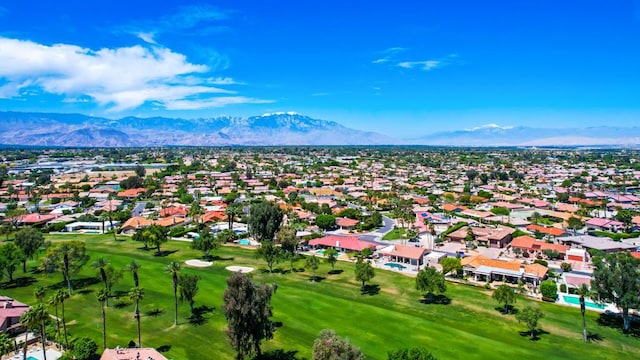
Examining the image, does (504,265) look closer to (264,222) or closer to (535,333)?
(535,333)

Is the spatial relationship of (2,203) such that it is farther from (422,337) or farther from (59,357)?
(422,337)

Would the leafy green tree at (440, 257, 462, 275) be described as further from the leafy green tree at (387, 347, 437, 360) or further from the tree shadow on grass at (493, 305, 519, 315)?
the leafy green tree at (387, 347, 437, 360)

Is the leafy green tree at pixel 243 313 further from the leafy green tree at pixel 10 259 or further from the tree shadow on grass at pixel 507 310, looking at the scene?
the leafy green tree at pixel 10 259

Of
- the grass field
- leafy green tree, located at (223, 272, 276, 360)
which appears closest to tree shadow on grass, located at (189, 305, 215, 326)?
the grass field

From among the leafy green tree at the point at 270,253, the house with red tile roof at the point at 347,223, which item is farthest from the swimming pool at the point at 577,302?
the house with red tile roof at the point at 347,223

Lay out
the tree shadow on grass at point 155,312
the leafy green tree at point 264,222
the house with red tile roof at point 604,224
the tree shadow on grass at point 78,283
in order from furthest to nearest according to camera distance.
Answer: the house with red tile roof at point 604,224 < the leafy green tree at point 264,222 < the tree shadow on grass at point 78,283 < the tree shadow on grass at point 155,312

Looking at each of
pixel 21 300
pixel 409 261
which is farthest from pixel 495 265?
pixel 21 300
